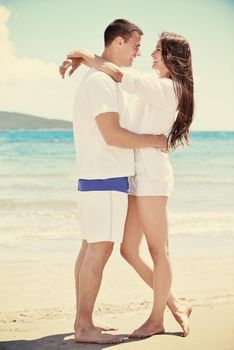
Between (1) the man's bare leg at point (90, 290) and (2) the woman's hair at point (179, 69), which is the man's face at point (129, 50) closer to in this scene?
(2) the woman's hair at point (179, 69)

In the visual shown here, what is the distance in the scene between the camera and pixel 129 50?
2.68m

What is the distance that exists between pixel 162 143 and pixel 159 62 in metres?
0.28

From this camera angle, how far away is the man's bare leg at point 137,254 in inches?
107

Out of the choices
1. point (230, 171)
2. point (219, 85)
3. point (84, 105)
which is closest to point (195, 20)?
point (230, 171)

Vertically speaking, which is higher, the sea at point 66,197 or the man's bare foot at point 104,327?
the man's bare foot at point 104,327

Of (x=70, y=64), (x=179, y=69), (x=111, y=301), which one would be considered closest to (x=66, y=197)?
(x=111, y=301)

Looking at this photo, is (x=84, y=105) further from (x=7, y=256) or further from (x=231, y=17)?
(x=7, y=256)

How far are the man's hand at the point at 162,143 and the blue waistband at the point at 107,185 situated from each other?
0.16 metres

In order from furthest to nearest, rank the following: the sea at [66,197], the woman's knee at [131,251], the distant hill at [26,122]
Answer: the distant hill at [26,122], the sea at [66,197], the woman's knee at [131,251]

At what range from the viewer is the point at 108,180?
8.50 feet

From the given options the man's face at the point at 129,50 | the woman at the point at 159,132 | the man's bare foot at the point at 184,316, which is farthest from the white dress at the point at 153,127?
the man's bare foot at the point at 184,316

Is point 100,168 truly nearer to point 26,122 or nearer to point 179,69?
point 179,69

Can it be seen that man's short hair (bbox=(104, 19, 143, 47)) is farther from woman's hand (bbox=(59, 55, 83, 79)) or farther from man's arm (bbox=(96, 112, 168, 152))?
man's arm (bbox=(96, 112, 168, 152))

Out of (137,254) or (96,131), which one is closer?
(96,131)
